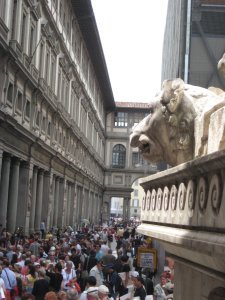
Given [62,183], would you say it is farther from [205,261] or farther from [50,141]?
[205,261]

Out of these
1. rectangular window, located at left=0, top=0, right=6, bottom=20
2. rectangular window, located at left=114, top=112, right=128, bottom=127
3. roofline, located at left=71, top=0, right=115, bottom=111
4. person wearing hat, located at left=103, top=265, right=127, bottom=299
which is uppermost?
roofline, located at left=71, top=0, right=115, bottom=111

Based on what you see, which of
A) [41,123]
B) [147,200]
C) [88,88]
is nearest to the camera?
[147,200]

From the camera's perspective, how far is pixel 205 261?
305cm

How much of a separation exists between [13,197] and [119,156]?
5273 cm

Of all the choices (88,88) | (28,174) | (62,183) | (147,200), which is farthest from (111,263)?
(88,88)

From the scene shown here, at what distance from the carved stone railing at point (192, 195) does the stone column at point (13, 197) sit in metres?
23.4

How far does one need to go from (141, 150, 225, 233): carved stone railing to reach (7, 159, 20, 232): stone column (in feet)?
76.9

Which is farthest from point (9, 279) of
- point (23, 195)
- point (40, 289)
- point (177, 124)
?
point (23, 195)

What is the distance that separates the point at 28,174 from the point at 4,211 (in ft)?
14.3

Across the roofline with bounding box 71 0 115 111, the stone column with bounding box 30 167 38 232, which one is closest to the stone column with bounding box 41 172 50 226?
the stone column with bounding box 30 167 38 232

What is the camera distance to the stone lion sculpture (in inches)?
159

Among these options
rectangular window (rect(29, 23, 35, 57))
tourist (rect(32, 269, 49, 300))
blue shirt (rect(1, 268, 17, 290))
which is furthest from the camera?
rectangular window (rect(29, 23, 35, 57))

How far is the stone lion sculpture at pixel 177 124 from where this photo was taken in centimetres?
405

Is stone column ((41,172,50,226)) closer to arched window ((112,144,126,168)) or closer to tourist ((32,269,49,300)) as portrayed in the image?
tourist ((32,269,49,300))
